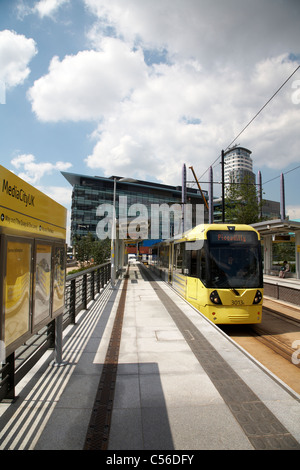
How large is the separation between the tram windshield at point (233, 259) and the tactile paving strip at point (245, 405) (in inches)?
97.4

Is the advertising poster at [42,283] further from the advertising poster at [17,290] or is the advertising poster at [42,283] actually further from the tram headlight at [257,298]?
the tram headlight at [257,298]

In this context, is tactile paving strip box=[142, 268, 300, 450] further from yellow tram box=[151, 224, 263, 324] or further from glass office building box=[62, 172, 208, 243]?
glass office building box=[62, 172, 208, 243]

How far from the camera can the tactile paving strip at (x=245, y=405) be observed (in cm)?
282

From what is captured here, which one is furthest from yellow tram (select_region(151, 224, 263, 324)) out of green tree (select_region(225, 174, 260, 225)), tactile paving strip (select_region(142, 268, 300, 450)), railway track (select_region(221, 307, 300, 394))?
green tree (select_region(225, 174, 260, 225))

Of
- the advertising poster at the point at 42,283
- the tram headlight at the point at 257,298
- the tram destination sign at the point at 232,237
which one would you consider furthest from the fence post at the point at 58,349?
the tram headlight at the point at 257,298

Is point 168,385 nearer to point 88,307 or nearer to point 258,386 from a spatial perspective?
point 258,386

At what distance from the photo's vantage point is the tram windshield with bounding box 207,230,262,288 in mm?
7782

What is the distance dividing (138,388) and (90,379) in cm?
78

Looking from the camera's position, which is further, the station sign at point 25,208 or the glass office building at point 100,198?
the glass office building at point 100,198

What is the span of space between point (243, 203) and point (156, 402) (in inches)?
1098

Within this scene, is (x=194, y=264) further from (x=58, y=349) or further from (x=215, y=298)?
(x=58, y=349)

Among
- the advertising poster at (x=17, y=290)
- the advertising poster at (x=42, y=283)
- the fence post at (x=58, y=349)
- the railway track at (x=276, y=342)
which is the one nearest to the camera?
the advertising poster at (x=17, y=290)

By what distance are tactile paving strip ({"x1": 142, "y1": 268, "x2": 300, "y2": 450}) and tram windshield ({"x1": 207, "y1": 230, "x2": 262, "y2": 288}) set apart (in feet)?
8.12

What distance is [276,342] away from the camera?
695 centimetres
